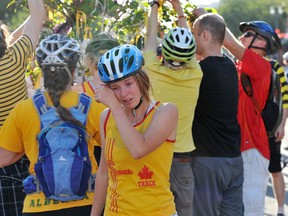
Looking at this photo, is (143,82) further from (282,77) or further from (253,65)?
(282,77)

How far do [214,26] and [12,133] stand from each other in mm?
2104

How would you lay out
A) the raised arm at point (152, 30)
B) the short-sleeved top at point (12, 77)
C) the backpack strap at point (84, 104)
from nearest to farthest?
the backpack strap at point (84, 104)
the short-sleeved top at point (12, 77)
the raised arm at point (152, 30)

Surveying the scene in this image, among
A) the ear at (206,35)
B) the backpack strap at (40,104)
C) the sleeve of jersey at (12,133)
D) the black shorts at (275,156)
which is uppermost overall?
the ear at (206,35)

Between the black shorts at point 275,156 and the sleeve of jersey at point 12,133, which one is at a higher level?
the sleeve of jersey at point 12,133

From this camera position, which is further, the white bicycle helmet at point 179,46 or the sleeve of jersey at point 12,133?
the white bicycle helmet at point 179,46

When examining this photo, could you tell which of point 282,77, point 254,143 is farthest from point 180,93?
point 282,77

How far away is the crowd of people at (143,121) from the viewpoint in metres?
4.55

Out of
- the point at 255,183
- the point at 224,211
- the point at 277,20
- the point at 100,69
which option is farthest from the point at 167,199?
the point at 277,20

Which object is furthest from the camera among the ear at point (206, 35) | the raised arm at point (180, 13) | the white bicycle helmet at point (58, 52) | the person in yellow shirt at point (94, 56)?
the raised arm at point (180, 13)

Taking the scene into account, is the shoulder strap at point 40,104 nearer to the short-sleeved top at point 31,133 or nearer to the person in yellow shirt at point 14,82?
the short-sleeved top at point 31,133

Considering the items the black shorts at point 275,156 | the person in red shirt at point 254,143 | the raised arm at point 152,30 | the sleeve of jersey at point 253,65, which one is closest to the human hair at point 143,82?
the raised arm at point 152,30

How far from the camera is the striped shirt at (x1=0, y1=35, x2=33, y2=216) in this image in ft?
18.4

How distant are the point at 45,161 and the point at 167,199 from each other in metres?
0.82

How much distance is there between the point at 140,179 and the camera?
14.8 feet
